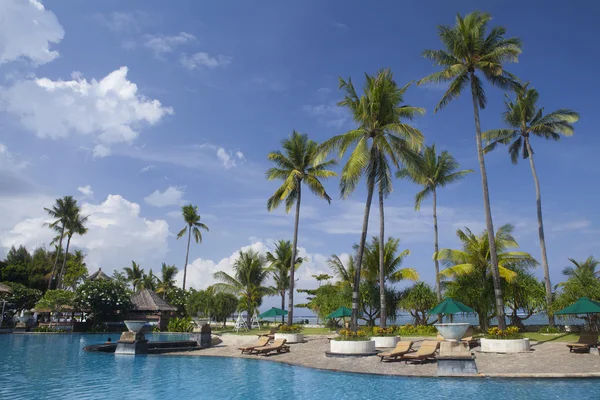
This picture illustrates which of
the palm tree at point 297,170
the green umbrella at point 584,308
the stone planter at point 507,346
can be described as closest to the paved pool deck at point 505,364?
the stone planter at point 507,346

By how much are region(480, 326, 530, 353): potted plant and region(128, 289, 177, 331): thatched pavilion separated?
34.0m

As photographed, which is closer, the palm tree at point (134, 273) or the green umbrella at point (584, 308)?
the green umbrella at point (584, 308)

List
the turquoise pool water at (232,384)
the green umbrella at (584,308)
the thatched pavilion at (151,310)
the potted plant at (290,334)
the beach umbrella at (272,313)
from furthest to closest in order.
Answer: the thatched pavilion at (151,310) → the beach umbrella at (272,313) → the potted plant at (290,334) → the green umbrella at (584,308) → the turquoise pool water at (232,384)

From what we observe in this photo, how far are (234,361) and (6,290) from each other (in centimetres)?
3695

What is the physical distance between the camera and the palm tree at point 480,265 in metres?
27.4

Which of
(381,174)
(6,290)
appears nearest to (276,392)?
(381,174)

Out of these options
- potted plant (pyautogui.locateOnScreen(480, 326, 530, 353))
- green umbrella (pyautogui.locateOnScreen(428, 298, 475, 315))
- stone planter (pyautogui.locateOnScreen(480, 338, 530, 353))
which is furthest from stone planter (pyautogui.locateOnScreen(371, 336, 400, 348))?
stone planter (pyautogui.locateOnScreen(480, 338, 530, 353))

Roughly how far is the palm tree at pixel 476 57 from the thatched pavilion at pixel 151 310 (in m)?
34.4

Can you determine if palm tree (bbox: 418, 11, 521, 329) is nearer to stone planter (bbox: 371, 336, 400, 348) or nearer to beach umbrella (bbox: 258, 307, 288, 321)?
stone planter (bbox: 371, 336, 400, 348)

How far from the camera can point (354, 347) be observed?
18156mm

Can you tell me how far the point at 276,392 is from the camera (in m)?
12.5

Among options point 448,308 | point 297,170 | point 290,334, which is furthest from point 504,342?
point 297,170

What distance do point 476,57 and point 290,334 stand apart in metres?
19.0

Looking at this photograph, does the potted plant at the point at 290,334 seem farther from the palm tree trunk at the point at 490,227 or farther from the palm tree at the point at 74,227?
the palm tree at the point at 74,227
